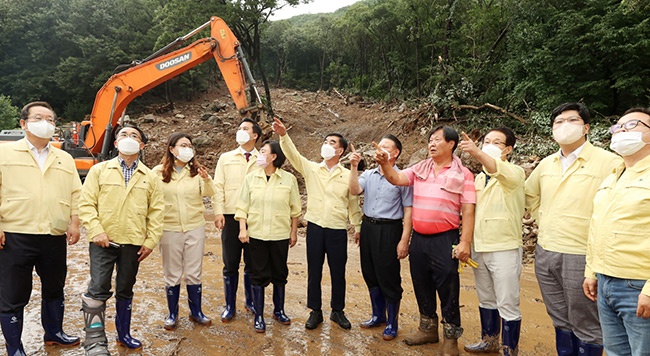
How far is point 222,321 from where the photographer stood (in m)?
3.84

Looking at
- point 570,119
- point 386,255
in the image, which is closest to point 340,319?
point 386,255

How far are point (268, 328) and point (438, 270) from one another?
5.46ft

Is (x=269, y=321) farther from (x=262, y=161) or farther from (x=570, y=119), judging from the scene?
(x=570, y=119)

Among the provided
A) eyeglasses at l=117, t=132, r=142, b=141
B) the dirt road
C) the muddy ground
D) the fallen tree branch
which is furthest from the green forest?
eyeglasses at l=117, t=132, r=142, b=141

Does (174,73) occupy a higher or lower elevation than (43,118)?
higher

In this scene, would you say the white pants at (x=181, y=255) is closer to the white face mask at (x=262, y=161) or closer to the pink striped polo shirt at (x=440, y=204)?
the white face mask at (x=262, y=161)

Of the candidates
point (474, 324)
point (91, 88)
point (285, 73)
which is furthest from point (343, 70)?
point (474, 324)

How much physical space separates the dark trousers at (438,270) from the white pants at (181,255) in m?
1.92

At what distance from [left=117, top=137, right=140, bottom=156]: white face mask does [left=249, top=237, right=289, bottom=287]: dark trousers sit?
1.25 m

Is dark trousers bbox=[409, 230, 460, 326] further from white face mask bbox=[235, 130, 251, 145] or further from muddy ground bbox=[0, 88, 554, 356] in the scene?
white face mask bbox=[235, 130, 251, 145]

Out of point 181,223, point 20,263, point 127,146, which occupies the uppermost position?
point 127,146

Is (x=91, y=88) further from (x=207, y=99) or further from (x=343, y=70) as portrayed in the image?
(x=343, y=70)

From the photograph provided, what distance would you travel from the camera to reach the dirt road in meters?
3.35

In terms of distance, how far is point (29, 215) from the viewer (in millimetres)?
2887
